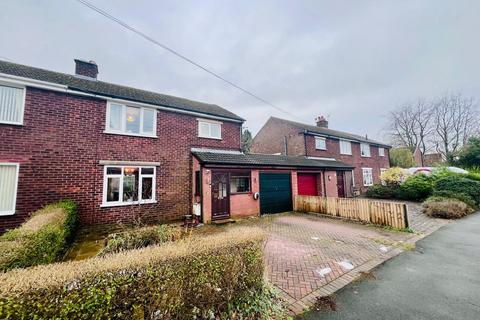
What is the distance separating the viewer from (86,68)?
1101cm

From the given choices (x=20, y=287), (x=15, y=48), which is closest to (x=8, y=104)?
(x=15, y=48)

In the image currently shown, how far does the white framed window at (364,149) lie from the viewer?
22380 mm

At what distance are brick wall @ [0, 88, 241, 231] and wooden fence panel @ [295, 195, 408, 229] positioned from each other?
25.3 ft

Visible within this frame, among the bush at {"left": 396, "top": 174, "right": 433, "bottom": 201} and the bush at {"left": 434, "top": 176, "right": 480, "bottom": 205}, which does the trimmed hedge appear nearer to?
the bush at {"left": 434, "top": 176, "right": 480, "bottom": 205}

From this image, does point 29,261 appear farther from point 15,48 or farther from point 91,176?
point 15,48

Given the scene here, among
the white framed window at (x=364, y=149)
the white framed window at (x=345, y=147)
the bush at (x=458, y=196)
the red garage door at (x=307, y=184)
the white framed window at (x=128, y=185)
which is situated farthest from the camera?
the white framed window at (x=364, y=149)

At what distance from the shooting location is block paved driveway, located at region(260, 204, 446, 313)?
4000 millimetres

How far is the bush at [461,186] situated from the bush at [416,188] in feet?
4.47

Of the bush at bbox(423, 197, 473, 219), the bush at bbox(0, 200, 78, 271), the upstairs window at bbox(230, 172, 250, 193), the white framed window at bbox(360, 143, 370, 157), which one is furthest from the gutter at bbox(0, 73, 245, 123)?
the white framed window at bbox(360, 143, 370, 157)

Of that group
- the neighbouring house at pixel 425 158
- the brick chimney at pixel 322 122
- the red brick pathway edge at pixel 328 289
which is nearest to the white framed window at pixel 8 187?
the red brick pathway edge at pixel 328 289

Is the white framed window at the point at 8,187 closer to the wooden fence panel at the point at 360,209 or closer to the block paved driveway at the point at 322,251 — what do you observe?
the block paved driveway at the point at 322,251

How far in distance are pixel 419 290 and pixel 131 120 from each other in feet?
38.7

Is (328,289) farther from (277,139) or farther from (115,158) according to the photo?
(277,139)

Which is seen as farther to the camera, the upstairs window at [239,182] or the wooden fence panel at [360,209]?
the upstairs window at [239,182]
